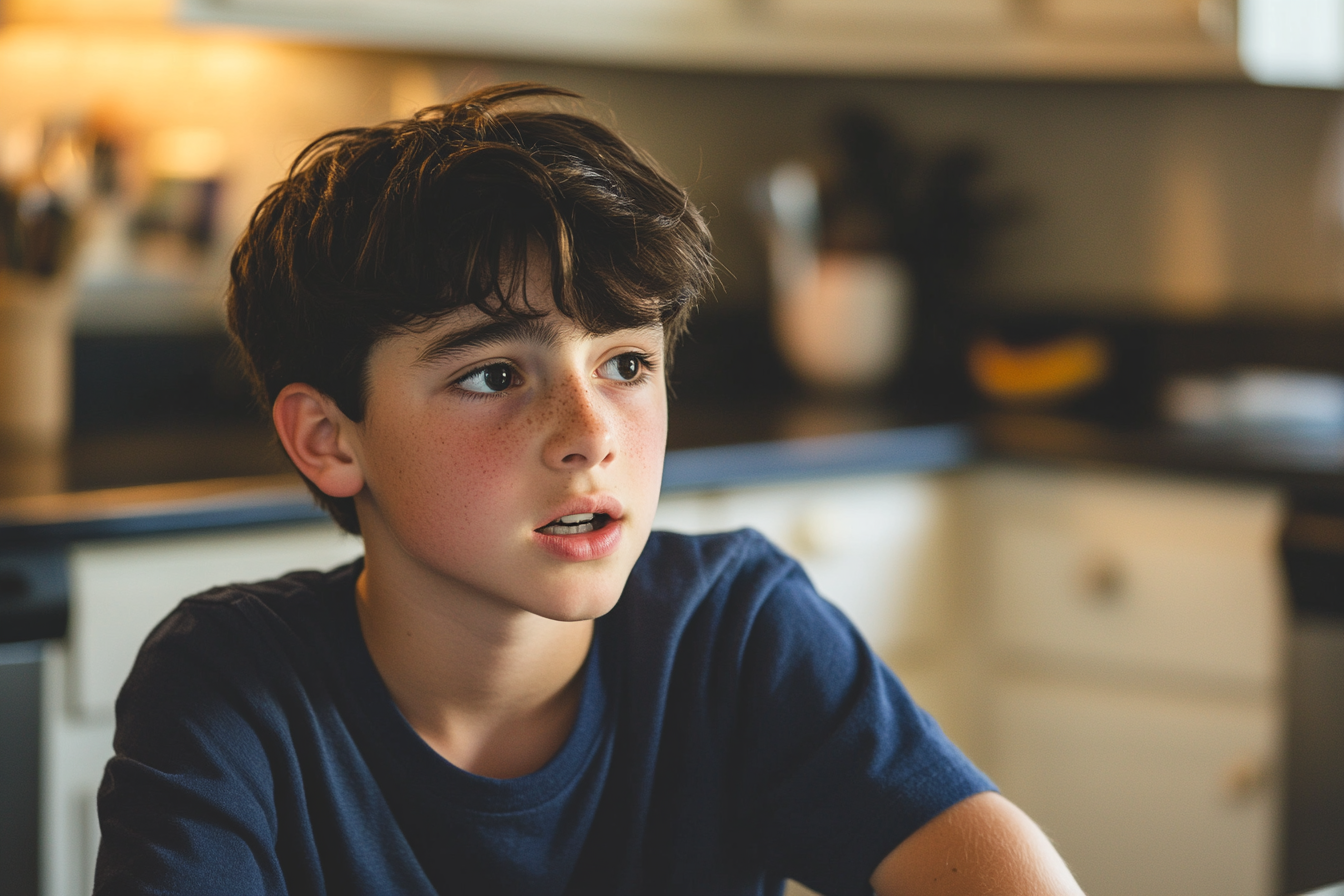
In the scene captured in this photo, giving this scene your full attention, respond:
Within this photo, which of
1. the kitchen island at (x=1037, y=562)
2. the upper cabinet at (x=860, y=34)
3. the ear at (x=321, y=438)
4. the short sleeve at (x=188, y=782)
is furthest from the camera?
the upper cabinet at (x=860, y=34)

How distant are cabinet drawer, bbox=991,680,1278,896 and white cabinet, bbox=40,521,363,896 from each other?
3.79ft

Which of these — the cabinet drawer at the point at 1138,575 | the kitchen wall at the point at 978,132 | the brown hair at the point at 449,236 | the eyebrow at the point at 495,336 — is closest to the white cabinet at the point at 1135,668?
the cabinet drawer at the point at 1138,575

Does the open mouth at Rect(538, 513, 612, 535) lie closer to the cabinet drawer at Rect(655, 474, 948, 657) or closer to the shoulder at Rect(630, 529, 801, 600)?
the shoulder at Rect(630, 529, 801, 600)

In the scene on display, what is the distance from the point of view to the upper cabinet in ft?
6.77

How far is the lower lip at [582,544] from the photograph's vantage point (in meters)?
0.74

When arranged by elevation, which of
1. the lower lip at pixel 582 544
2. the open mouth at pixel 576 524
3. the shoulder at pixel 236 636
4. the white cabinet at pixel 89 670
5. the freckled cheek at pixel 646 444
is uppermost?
the freckled cheek at pixel 646 444

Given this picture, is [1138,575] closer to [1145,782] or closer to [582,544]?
[1145,782]

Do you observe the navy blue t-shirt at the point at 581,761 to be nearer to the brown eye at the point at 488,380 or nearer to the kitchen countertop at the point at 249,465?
the brown eye at the point at 488,380

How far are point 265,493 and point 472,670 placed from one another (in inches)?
31.3

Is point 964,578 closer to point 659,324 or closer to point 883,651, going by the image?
point 883,651

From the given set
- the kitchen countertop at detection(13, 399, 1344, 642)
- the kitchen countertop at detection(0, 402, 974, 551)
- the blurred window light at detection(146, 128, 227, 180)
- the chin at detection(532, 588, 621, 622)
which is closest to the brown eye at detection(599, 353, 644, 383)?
the chin at detection(532, 588, 621, 622)

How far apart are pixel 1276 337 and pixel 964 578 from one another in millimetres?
707

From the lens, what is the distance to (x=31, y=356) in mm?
1907

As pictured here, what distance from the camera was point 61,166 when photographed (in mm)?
1965
